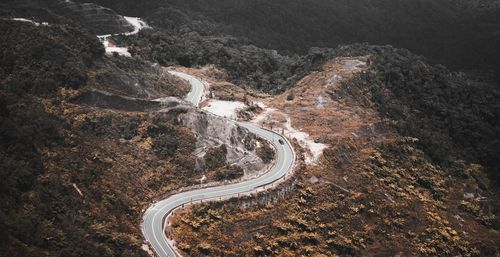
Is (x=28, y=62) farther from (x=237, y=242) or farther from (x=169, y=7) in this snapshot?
(x=169, y=7)

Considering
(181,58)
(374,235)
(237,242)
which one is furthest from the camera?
(181,58)

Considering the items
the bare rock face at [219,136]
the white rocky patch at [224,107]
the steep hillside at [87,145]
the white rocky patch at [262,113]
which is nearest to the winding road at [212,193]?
the steep hillside at [87,145]

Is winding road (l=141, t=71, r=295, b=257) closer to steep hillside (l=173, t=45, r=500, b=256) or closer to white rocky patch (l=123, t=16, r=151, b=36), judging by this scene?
steep hillside (l=173, t=45, r=500, b=256)

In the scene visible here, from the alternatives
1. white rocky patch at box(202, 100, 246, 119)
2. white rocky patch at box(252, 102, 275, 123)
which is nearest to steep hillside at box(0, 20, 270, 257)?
white rocky patch at box(202, 100, 246, 119)

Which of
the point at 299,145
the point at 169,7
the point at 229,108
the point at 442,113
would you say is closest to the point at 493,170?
the point at 442,113

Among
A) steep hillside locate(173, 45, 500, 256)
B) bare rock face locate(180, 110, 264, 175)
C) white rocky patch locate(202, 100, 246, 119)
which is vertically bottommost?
steep hillside locate(173, 45, 500, 256)

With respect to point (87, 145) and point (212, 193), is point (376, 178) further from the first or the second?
point (87, 145)
